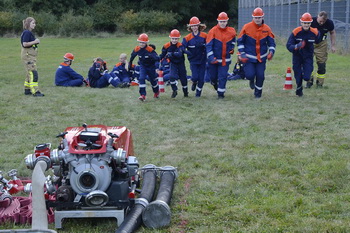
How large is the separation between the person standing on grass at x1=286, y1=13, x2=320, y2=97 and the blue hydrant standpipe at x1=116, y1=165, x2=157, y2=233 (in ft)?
22.8

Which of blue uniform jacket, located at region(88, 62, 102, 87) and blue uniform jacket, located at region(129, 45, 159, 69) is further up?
blue uniform jacket, located at region(129, 45, 159, 69)

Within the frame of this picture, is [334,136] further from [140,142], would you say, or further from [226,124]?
[140,142]

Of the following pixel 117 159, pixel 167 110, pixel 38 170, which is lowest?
pixel 167 110

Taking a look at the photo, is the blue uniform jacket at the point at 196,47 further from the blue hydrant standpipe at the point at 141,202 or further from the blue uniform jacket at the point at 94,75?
the blue hydrant standpipe at the point at 141,202

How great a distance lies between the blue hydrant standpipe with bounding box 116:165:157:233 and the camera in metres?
4.98

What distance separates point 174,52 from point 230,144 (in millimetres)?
5110

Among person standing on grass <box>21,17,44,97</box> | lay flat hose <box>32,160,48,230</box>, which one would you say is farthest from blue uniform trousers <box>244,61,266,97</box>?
lay flat hose <box>32,160,48,230</box>

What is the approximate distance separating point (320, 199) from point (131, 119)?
564 centimetres

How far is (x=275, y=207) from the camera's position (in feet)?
18.5

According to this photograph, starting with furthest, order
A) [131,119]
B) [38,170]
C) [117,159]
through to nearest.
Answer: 1. [131,119]
2. [117,159]
3. [38,170]

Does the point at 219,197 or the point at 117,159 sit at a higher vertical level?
the point at 117,159

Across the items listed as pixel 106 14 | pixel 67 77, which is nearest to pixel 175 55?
pixel 67 77

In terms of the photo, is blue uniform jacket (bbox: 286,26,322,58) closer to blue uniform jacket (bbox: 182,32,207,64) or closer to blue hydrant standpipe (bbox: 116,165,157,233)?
blue uniform jacket (bbox: 182,32,207,64)

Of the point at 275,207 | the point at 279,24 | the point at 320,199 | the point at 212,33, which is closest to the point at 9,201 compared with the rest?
the point at 275,207
